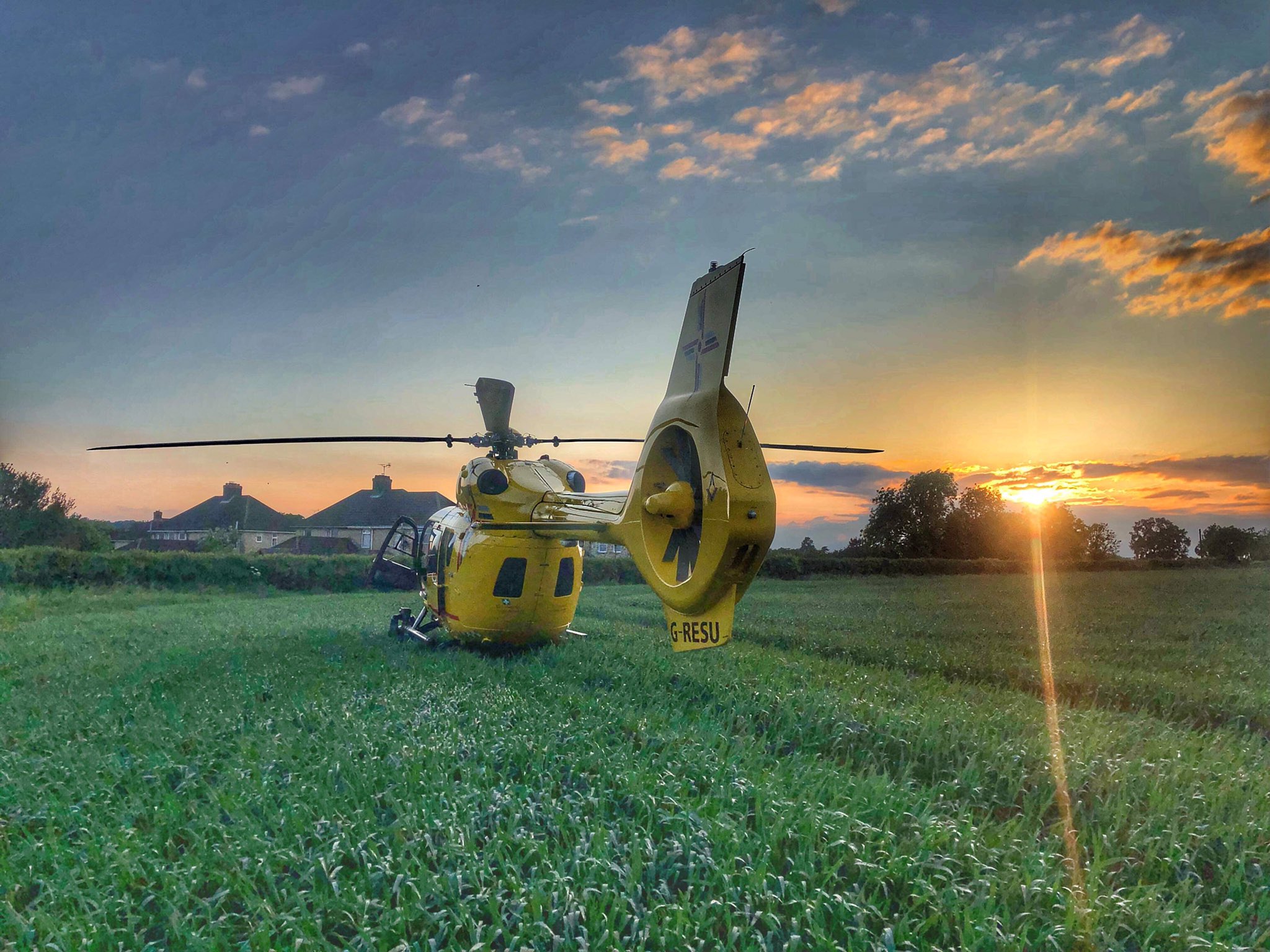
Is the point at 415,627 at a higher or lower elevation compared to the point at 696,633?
lower

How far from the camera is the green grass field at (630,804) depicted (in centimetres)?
329

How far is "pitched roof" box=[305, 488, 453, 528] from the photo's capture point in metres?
43.8

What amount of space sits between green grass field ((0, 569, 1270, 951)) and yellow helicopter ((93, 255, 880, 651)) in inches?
38.2

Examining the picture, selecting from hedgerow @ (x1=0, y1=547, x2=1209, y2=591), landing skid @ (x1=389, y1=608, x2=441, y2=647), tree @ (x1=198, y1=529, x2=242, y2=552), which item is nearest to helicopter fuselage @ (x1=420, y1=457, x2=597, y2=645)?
landing skid @ (x1=389, y1=608, x2=441, y2=647)

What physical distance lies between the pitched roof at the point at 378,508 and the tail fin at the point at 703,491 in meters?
39.9

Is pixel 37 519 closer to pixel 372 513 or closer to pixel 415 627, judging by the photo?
pixel 372 513

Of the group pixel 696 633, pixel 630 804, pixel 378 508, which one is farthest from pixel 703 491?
pixel 378 508

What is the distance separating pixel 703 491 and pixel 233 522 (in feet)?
169

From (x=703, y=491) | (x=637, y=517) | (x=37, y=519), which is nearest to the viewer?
(x=703, y=491)

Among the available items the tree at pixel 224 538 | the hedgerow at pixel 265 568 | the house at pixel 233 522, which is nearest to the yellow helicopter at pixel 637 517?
the hedgerow at pixel 265 568

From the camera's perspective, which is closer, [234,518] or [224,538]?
[224,538]

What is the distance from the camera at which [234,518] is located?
47.3 metres

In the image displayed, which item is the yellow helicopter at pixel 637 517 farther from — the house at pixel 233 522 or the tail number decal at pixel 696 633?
the house at pixel 233 522

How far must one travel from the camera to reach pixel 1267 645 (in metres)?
9.03
